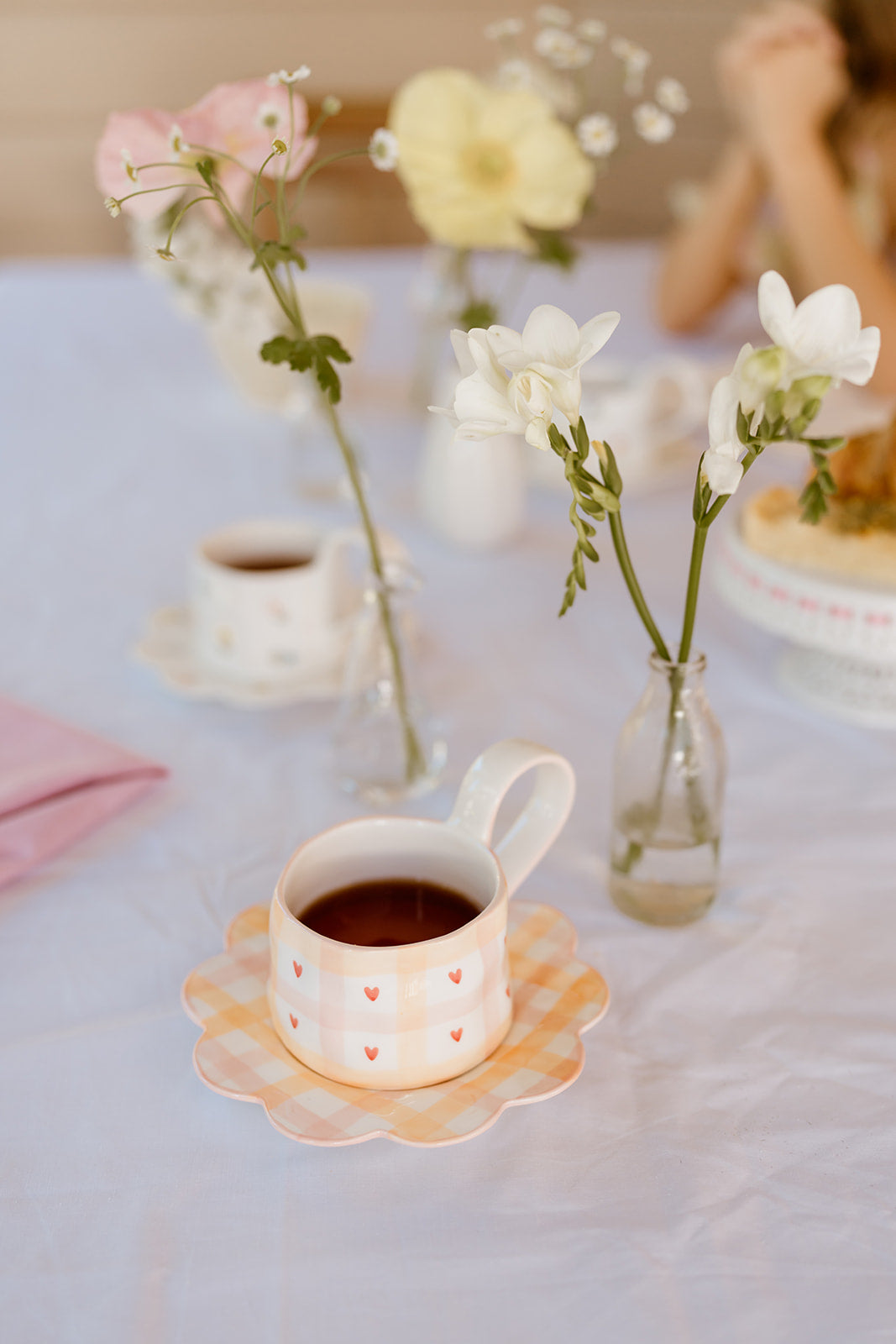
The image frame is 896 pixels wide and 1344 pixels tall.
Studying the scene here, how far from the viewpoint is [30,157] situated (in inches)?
122

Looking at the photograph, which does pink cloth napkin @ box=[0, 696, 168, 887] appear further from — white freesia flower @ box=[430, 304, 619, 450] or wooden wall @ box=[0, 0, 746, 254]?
wooden wall @ box=[0, 0, 746, 254]

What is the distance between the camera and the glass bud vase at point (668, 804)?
623 millimetres

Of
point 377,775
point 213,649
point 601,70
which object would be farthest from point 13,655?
point 601,70

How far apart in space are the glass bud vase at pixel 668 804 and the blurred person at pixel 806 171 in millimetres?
827

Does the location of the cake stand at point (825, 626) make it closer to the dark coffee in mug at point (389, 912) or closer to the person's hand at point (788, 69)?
the dark coffee in mug at point (389, 912)

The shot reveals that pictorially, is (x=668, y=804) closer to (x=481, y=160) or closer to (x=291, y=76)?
(x=291, y=76)

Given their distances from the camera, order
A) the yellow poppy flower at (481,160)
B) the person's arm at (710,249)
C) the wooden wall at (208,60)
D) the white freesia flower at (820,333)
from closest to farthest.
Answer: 1. the white freesia flower at (820,333)
2. the yellow poppy flower at (481,160)
3. the person's arm at (710,249)
4. the wooden wall at (208,60)

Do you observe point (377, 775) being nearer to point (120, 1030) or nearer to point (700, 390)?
point (120, 1030)

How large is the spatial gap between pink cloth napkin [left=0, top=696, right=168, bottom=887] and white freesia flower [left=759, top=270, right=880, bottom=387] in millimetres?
460

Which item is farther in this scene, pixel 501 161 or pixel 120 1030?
pixel 501 161

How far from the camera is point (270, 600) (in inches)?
33.4

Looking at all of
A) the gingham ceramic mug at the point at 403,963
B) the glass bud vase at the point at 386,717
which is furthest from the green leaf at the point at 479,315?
the gingham ceramic mug at the point at 403,963

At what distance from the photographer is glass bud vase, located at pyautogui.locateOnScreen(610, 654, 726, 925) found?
0.62 m

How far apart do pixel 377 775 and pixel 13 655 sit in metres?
0.33
